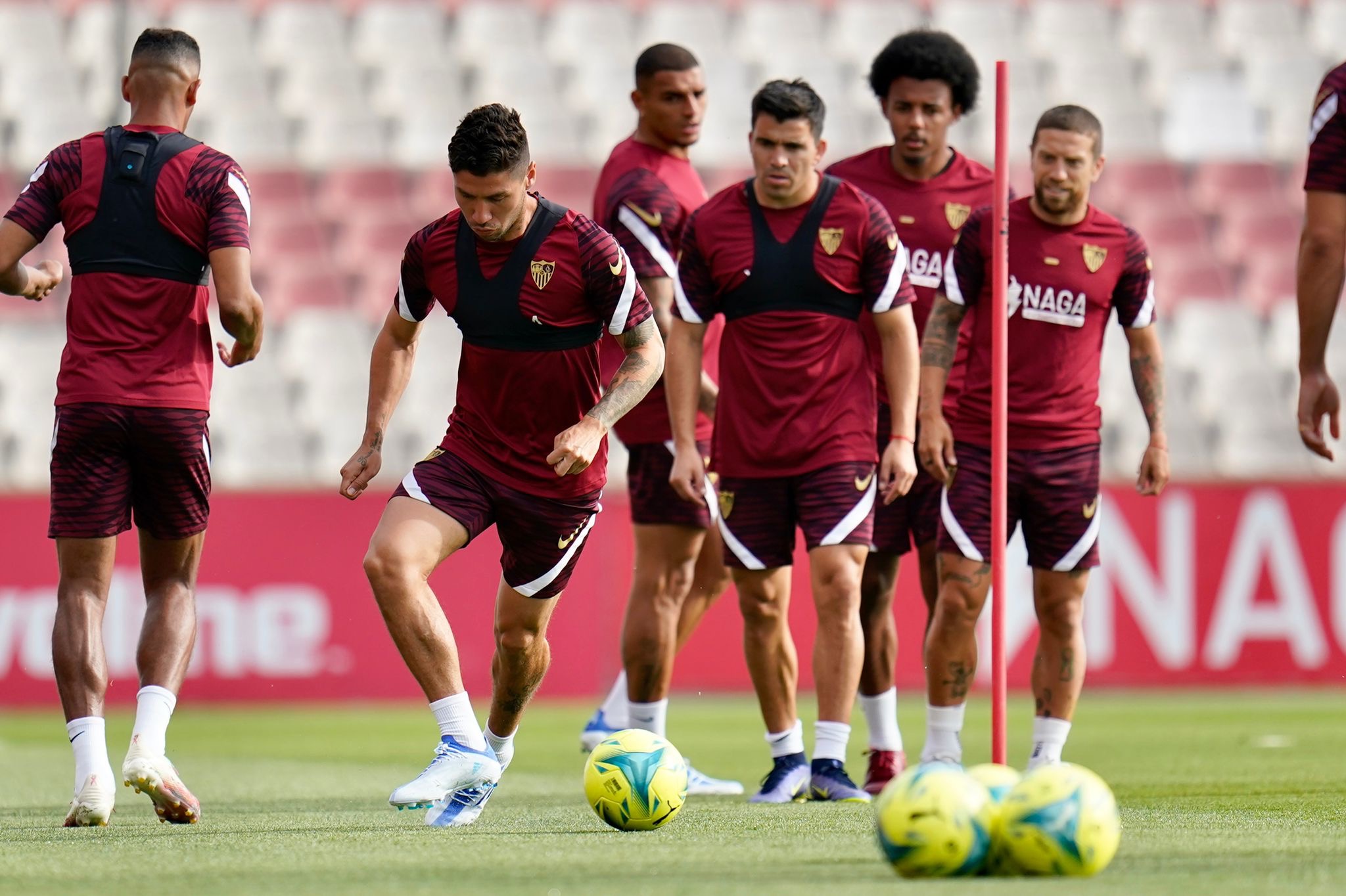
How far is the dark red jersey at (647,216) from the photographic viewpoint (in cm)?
736

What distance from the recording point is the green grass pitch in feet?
13.8

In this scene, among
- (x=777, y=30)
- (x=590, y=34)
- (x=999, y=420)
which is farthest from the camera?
(x=777, y=30)

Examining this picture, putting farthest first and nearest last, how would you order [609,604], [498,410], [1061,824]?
[609,604]
[498,410]
[1061,824]

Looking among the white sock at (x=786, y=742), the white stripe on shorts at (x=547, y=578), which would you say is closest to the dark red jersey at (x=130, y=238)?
the white stripe on shorts at (x=547, y=578)

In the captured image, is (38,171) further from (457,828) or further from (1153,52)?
(1153,52)

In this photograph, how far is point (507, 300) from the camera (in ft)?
19.4

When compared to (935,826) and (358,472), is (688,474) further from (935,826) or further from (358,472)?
(935,826)

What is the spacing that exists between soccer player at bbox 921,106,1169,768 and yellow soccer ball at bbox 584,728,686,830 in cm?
173

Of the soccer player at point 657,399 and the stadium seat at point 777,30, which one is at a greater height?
the stadium seat at point 777,30

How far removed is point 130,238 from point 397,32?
12662mm

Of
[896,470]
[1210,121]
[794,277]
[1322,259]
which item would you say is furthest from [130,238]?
[1210,121]

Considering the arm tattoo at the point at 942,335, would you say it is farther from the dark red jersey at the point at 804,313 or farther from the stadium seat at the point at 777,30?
the stadium seat at the point at 777,30

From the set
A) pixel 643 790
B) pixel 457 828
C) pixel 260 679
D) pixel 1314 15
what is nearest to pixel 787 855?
pixel 643 790

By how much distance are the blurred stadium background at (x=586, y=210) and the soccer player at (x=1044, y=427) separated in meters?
5.82
